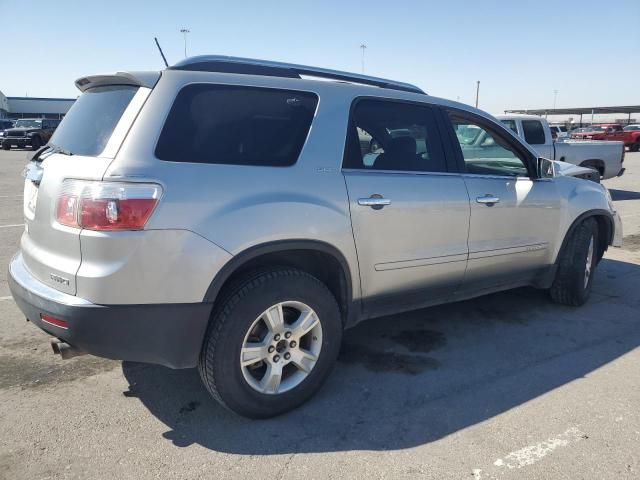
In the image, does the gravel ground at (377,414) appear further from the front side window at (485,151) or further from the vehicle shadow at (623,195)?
the vehicle shadow at (623,195)

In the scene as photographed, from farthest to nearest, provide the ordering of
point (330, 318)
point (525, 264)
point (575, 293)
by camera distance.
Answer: point (575, 293) < point (525, 264) < point (330, 318)

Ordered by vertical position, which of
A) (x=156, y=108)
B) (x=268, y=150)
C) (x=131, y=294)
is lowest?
(x=131, y=294)

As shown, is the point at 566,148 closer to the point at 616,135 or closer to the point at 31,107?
the point at 616,135

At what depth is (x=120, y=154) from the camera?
8.24 feet

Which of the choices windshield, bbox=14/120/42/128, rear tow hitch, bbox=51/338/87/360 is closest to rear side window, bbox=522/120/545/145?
rear tow hitch, bbox=51/338/87/360

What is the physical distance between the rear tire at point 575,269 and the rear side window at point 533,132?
20.2ft

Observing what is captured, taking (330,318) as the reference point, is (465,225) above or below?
above

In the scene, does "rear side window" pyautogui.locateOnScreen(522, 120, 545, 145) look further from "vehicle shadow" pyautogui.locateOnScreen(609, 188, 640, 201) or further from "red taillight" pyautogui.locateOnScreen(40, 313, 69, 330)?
"red taillight" pyautogui.locateOnScreen(40, 313, 69, 330)

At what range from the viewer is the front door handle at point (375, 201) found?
3.17 metres

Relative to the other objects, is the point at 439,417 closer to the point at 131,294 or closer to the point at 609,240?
the point at 131,294

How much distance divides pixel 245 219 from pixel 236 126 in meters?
0.54

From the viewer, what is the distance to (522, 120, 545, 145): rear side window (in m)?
10.5

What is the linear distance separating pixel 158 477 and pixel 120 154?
5.06 ft

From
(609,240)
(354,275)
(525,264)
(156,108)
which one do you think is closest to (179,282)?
(156,108)
